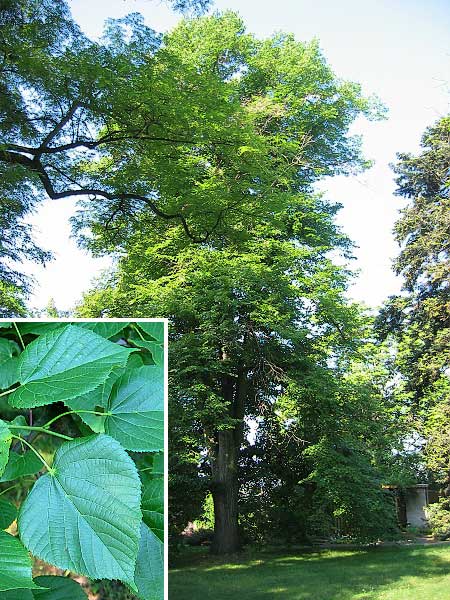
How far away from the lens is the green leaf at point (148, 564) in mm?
368

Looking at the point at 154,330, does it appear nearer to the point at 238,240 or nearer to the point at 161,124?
the point at 161,124

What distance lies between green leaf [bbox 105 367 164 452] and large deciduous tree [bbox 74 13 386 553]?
11.9 feet

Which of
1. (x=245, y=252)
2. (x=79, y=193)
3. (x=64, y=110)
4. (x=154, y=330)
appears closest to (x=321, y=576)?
(x=245, y=252)

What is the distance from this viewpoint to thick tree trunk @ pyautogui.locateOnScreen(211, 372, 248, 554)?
421 centimetres

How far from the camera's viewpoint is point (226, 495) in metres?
4.26

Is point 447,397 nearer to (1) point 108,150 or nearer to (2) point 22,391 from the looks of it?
(1) point 108,150

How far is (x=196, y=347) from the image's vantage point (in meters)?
4.15

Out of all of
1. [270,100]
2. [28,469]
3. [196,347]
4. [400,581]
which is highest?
[270,100]

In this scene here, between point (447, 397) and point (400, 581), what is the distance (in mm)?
1020

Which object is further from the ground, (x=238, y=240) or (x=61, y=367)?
(x=238, y=240)

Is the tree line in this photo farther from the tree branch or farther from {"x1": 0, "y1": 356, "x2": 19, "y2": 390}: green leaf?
{"x1": 0, "y1": 356, "x2": 19, "y2": 390}: green leaf

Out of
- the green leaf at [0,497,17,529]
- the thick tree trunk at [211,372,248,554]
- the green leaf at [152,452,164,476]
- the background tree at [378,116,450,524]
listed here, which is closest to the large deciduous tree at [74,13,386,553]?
the thick tree trunk at [211,372,248,554]

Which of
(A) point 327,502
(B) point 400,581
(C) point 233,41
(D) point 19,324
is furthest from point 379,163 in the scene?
(D) point 19,324

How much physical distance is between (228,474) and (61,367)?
13.5 feet
